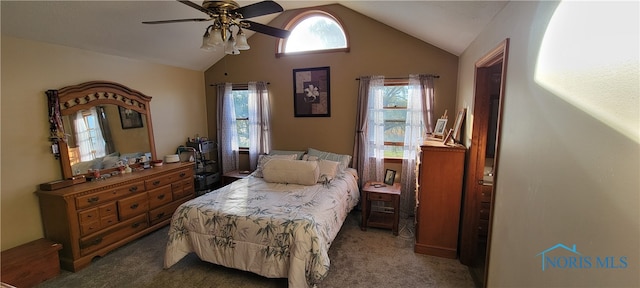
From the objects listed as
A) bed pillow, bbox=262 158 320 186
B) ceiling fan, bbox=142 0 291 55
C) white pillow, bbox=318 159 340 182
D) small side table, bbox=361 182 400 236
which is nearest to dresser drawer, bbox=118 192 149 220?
bed pillow, bbox=262 158 320 186

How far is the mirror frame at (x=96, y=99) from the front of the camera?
2717 millimetres

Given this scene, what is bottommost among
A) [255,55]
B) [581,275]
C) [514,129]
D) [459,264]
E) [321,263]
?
[459,264]

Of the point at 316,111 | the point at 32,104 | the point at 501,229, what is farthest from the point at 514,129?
the point at 32,104

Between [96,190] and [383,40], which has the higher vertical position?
[383,40]

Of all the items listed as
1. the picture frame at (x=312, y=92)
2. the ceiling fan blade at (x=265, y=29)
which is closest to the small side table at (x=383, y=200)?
the picture frame at (x=312, y=92)

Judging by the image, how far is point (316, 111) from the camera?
401 centimetres

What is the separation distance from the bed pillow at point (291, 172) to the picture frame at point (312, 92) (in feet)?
3.37

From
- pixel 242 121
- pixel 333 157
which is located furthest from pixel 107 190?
pixel 333 157

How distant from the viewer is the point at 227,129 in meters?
4.42

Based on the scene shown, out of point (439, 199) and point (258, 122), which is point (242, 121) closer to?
point (258, 122)

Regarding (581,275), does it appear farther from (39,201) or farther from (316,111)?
(39,201)

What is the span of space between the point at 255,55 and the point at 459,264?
3900 millimetres

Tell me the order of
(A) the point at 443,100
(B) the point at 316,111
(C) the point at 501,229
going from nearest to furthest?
(C) the point at 501,229 → (A) the point at 443,100 → (B) the point at 316,111

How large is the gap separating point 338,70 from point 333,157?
50.1 inches
